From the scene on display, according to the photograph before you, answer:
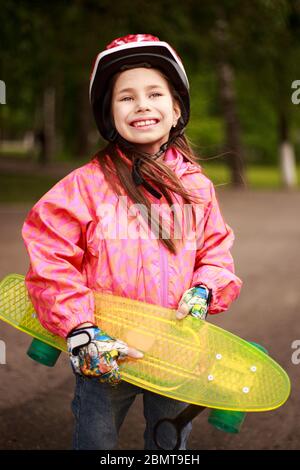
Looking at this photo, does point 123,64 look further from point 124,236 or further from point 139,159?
point 124,236

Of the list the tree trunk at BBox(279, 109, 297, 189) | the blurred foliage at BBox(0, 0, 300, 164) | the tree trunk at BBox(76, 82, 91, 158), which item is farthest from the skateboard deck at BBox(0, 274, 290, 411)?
the tree trunk at BBox(76, 82, 91, 158)

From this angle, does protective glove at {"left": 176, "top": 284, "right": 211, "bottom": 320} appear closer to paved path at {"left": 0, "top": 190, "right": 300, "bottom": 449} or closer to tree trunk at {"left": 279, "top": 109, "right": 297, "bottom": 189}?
paved path at {"left": 0, "top": 190, "right": 300, "bottom": 449}

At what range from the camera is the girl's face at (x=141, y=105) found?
8.03 ft

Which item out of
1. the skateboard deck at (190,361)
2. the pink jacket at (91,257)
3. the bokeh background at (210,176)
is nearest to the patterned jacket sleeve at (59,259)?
the pink jacket at (91,257)

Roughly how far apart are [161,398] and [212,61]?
691 inches

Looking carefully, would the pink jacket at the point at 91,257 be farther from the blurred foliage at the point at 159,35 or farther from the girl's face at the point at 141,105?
the blurred foliage at the point at 159,35

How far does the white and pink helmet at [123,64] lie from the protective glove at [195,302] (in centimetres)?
61

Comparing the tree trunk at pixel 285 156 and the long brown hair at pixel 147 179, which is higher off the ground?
the long brown hair at pixel 147 179

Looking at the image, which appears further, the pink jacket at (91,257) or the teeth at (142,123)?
the teeth at (142,123)

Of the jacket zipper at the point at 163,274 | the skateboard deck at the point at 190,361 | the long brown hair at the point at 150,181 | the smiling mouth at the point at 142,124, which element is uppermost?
the smiling mouth at the point at 142,124

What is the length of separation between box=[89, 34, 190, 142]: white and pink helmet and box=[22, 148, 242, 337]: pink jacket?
221 mm

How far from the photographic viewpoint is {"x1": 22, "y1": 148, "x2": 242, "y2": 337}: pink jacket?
227 cm

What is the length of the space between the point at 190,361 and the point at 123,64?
1.03m

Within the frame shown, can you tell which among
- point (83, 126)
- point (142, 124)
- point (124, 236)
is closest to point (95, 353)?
point (124, 236)
